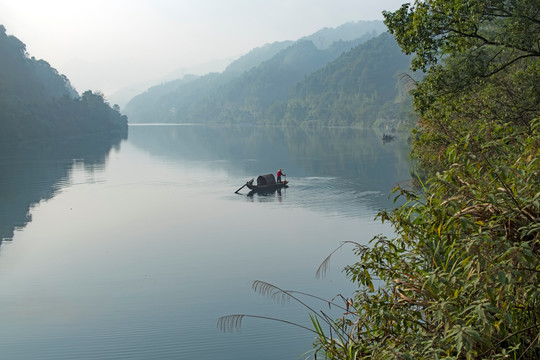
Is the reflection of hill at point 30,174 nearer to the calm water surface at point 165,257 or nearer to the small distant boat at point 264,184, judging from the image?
the calm water surface at point 165,257

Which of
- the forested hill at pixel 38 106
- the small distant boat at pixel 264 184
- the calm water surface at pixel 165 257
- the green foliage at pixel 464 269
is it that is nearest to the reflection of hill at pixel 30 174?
the calm water surface at pixel 165 257

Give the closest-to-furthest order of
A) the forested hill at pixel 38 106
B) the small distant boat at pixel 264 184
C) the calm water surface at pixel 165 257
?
the calm water surface at pixel 165 257 → the small distant boat at pixel 264 184 → the forested hill at pixel 38 106

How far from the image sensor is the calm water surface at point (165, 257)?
51.1 ft

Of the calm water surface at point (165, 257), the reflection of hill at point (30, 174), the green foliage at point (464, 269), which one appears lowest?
the calm water surface at point (165, 257)

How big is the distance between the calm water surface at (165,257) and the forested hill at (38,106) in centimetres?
5240

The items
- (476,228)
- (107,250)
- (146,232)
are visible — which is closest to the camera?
(476,228)

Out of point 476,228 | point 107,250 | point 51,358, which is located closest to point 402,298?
point 476,228

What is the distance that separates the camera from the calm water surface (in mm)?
15578

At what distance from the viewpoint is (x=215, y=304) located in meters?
18.3

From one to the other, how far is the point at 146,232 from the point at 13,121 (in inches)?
3064

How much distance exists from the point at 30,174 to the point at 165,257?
3547cm

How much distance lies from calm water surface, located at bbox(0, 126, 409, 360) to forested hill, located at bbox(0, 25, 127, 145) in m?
52.4

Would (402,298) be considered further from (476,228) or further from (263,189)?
(263,189)

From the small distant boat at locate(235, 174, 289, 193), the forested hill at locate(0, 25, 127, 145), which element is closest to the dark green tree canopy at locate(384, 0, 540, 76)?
the small distant boat at locate(235, 174, 289, 193)
